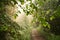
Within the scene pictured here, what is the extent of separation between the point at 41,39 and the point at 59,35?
167cm

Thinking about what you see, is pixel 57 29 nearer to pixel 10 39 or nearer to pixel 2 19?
pixel 10 39

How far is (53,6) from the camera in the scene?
10469 mm

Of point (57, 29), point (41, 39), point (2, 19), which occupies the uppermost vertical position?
point (2, 19)

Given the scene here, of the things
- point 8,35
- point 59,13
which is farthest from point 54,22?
point 59,13

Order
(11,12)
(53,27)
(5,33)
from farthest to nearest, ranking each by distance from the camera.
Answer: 1. (53,27)
2. (11,12)
3. (5,33)

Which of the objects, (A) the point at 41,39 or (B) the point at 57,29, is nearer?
(B) the point at 57,29

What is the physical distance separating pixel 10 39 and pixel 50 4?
593cm

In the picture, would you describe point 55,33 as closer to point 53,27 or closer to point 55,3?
point 53,27

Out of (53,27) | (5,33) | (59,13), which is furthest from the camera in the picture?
(53,27)

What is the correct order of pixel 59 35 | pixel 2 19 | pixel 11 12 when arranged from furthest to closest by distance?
pixel 59 35 → pixel 11 12 → pixel 2 19

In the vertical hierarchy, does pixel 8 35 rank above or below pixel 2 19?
below

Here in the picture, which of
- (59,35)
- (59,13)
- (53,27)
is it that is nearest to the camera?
(59,13)

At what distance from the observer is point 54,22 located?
10.7 meters

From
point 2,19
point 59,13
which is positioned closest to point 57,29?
point 2,19
